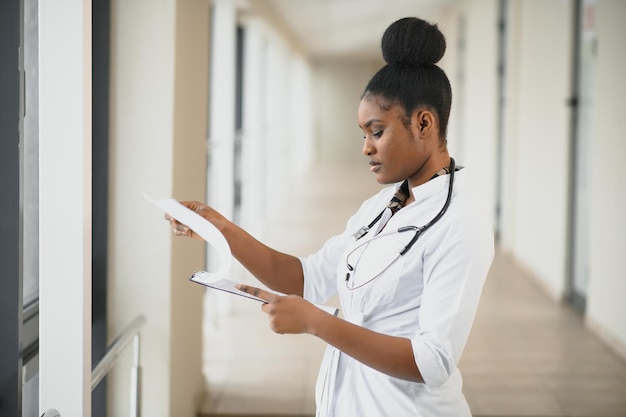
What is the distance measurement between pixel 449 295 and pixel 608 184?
3.23m

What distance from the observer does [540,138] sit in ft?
19.0

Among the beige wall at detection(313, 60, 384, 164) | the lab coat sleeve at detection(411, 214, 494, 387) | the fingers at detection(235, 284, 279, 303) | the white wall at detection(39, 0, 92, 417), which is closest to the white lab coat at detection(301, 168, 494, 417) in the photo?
the lab coat sleeve at detection(411, 214, 494, 387)

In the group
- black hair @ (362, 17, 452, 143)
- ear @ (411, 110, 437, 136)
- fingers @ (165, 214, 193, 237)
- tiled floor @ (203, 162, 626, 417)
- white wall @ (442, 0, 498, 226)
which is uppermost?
white wall @ (442, 0, 498, 226)

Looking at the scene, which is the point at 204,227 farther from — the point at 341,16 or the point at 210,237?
the point at 341,16

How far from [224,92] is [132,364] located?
3.31m

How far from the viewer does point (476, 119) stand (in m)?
8.41

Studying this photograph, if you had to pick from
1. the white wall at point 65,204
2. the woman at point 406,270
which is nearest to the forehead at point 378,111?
the woman at point 406,270

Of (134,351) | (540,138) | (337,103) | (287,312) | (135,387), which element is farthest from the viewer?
(337,103)

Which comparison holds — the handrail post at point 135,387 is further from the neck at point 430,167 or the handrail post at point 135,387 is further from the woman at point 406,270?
the neck at point 430,167

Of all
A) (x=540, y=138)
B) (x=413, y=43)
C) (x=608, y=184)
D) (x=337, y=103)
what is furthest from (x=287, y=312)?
(x=337, y=103)

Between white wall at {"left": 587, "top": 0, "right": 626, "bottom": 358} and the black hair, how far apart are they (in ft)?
9.48

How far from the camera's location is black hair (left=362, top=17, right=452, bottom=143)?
1355 mm

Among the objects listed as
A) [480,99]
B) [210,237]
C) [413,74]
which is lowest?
[210,237]

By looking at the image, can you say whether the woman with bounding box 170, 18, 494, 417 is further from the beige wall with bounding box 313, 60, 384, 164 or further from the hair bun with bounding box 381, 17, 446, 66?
the beige wall with bounding box 313, 60, 384, 164
